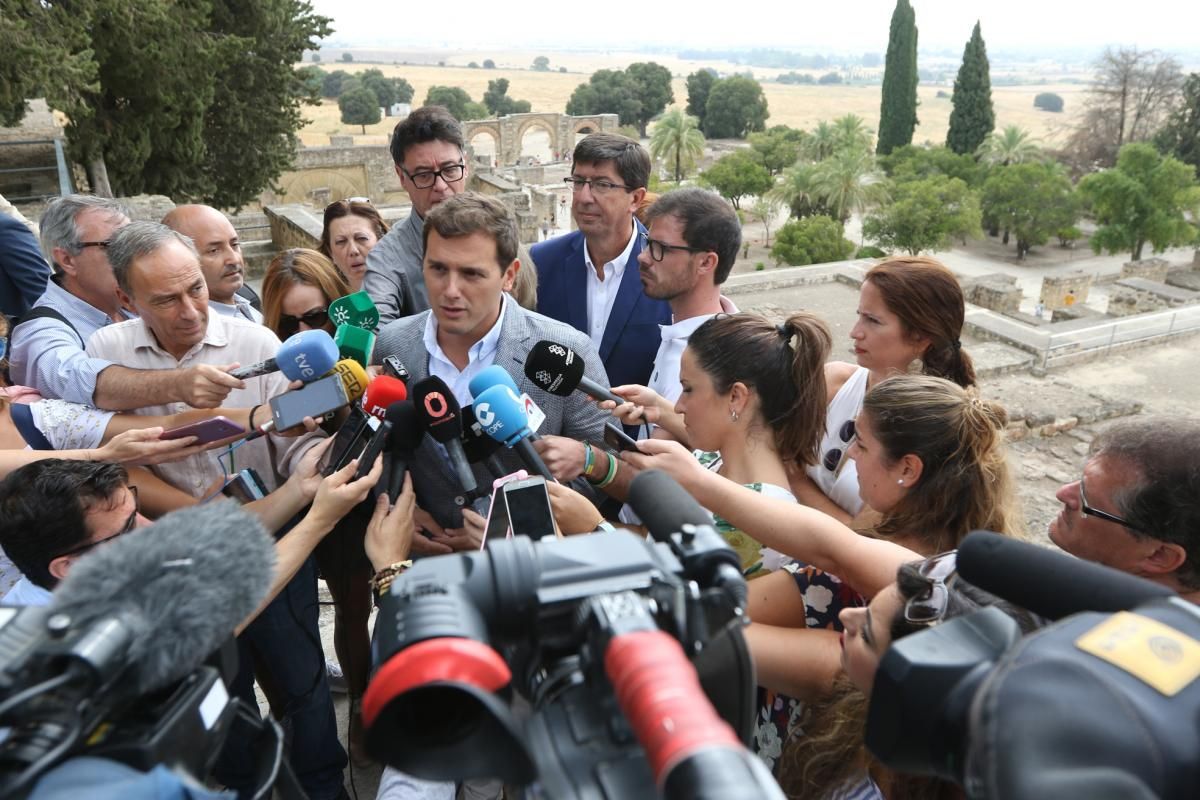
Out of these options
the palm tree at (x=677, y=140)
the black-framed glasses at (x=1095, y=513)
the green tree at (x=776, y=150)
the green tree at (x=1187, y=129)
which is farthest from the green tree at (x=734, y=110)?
the black-framed glasses at (x=1095, y=513)

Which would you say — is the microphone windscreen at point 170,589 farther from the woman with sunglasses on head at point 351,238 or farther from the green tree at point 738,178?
the green tree at point 738,178

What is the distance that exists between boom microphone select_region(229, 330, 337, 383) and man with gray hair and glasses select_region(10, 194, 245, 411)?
0.85 feet

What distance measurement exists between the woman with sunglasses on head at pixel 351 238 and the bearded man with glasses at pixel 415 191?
673 millimetres

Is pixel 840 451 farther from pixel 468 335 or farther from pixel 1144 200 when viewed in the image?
pixel 1144 200

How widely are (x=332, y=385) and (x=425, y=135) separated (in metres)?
2.00

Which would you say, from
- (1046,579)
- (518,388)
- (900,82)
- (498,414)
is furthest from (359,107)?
(1046,579)

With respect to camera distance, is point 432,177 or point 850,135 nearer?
point 432,177

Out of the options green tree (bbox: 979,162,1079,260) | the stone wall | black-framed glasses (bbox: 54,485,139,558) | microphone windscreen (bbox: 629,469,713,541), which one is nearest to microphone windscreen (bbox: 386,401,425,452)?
black-framed glasses (bbox: 54,485,139,558)

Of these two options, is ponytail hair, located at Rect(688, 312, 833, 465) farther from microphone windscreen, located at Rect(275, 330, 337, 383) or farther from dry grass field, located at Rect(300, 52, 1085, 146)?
dry grass field, located at Rect(300, 52, 1085, 146)

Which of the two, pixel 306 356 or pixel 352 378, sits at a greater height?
pixel 306 356

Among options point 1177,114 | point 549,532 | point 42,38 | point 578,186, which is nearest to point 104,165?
point 42,38

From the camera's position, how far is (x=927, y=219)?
1281 inches

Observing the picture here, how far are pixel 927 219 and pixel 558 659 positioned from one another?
115 ft

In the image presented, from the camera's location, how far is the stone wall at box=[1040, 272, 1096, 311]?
23.4 metres
